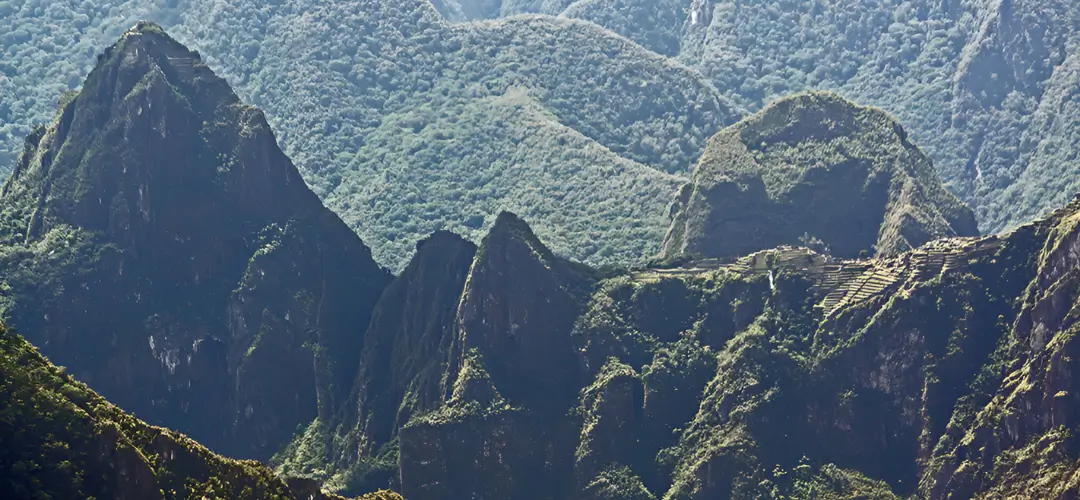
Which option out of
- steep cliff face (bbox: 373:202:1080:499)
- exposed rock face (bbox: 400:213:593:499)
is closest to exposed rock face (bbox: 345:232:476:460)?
exposed rock face (bbox: 400:213:593:499)

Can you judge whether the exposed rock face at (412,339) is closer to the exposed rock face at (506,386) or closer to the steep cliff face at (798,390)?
the exposed rock face at (506,386)

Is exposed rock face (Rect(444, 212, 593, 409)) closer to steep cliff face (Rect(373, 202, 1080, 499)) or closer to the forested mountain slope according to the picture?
the forested mountain slope

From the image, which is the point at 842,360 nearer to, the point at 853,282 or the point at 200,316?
the point at 853,282

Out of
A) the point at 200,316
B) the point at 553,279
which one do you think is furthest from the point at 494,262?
the point at 200,316

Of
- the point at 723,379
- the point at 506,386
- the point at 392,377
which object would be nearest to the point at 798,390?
the point at 723,379

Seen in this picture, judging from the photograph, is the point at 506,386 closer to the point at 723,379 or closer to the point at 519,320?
the point at 519,320
